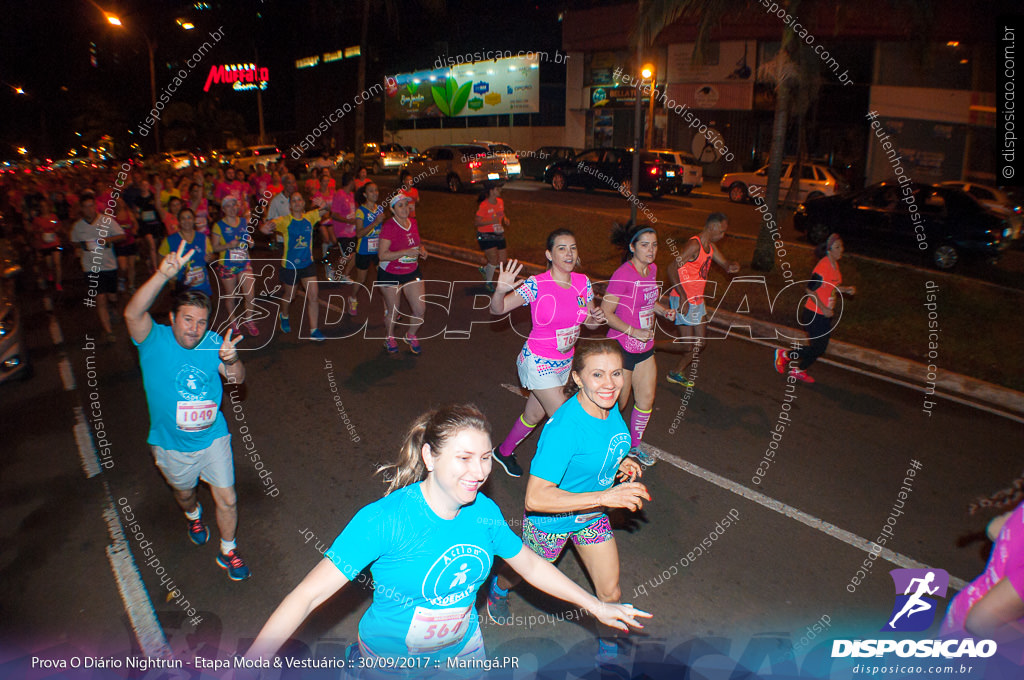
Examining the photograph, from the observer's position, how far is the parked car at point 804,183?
2165 cm

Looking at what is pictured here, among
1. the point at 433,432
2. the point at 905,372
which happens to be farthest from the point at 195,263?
the point at 905,372

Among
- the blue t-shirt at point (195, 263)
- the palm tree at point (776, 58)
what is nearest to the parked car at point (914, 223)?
the palm tree at point (776, 58)

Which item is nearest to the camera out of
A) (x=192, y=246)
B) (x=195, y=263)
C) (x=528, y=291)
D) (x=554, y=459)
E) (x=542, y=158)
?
(x=554, y=459)

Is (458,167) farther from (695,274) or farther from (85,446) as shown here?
(85,446)

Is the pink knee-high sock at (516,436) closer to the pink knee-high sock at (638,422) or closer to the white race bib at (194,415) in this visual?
the pink knee-high sock at (638,422)

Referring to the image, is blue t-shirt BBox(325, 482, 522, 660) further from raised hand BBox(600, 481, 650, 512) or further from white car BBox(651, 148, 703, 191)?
white car BBox(651, 148, 703, 191)

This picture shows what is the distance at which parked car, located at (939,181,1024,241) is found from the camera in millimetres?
13695

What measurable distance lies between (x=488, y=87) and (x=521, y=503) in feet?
114

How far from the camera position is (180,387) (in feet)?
13.8

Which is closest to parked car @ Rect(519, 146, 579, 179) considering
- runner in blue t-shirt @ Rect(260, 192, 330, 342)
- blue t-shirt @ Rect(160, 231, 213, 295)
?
runner in blue t-shirt @ Rect(260, 192, 330, 342)

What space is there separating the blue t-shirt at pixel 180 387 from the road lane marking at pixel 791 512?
3.91 m

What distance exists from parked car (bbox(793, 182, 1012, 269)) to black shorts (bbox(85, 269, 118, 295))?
47.1 feet

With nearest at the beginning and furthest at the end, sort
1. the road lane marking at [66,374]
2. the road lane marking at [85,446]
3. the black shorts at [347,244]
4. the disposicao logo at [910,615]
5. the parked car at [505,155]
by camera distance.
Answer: the disposicao logo at [910,615]
the road lane marking at [85,446]
the road lane marking at [66,374]
the black shorts at [347,244]
the parked car at [505,155]

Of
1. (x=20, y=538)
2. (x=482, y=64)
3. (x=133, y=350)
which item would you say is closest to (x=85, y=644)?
(x=20, y=538)
